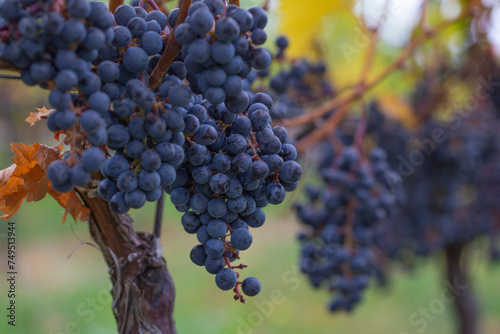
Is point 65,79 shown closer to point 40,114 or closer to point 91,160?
point 91,160

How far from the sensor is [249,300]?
431 cm

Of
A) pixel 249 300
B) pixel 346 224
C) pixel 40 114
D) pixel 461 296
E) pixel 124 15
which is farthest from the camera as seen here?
pixel 249 300

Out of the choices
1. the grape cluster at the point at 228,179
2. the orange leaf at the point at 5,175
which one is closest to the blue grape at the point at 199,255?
the grape cluster at the point at 228,179

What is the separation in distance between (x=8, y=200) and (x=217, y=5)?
483mm

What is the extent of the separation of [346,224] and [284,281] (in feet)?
10.9

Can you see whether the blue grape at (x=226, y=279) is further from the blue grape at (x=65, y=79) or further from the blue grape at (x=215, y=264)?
the blue grape at (x=65, y=79)

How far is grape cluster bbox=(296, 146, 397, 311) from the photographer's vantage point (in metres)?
1.39

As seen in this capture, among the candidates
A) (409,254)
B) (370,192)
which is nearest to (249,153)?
(370,192)

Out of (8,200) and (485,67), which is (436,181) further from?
(8,200)

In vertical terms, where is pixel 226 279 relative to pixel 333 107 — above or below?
below

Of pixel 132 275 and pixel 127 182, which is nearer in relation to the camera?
pixel 127 182

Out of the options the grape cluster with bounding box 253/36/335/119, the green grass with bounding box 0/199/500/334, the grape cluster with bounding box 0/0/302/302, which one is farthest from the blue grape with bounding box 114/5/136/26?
the green grass with bounding box 0/199/500/334

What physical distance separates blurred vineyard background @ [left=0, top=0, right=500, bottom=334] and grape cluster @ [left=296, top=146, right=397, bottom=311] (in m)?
0.14

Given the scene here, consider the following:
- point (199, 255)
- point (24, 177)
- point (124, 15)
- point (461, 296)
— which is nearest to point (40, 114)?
point (24, 177)
